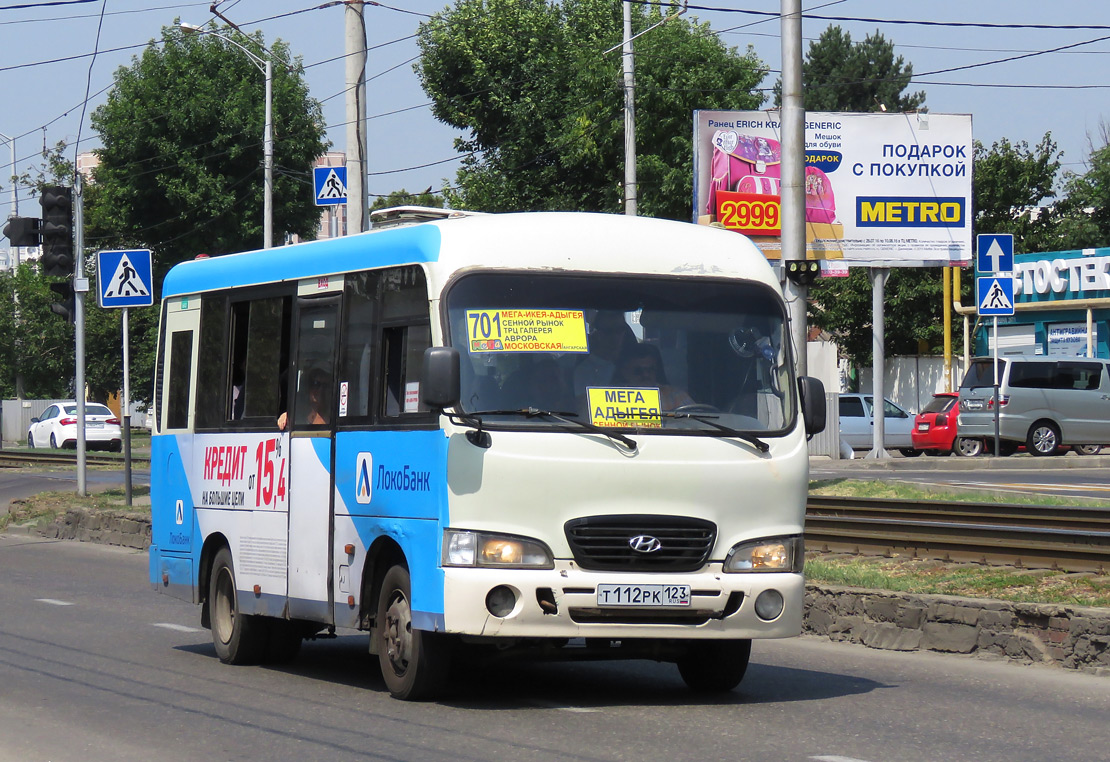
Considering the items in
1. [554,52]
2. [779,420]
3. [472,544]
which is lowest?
[472,544]

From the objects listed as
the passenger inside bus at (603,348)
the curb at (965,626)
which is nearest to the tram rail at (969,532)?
the curb at (965,626)

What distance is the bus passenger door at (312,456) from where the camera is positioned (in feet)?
30.9

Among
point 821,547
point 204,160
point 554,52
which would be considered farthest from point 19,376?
point 821,547

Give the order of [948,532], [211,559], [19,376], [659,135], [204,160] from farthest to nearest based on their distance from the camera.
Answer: [19,376], [204,160], [659,135], [948,532], [211,559]

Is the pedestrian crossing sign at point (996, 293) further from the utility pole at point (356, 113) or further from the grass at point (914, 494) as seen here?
the utility pole at point (356, 113)

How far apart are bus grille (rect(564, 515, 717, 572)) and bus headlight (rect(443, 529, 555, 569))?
0.22 meters

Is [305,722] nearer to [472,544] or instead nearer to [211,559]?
[472,544]

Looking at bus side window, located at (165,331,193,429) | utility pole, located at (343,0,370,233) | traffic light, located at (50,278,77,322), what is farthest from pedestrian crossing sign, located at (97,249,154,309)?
bus side window, located at (165,331,193,429)

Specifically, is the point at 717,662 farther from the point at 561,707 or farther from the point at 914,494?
the point at 914,494

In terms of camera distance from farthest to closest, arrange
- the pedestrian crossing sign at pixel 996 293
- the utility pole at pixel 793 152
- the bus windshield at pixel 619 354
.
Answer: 1. the pedestrian crossing sign at pixel 996 293
2. the utility pole at pixel 793 152
3. the bus windshield at pixel 619 354

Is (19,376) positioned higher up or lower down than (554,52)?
lower down

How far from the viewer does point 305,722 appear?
7.92 meters

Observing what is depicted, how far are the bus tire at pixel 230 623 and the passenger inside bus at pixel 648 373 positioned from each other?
10.8ft

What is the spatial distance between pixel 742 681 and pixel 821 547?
6.12m
